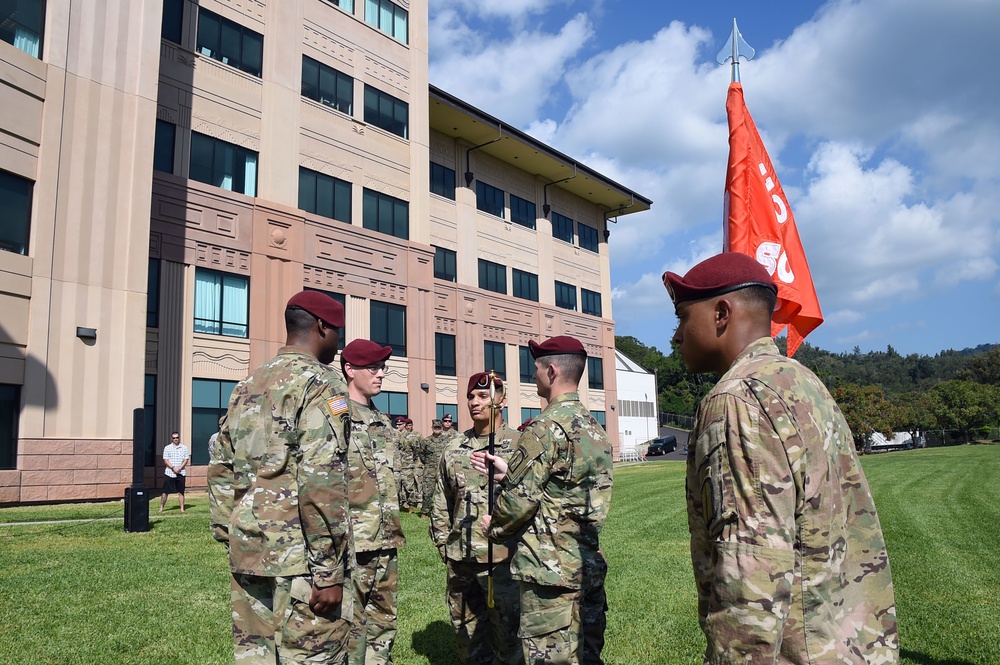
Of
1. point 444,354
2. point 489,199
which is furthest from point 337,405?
point 489,199

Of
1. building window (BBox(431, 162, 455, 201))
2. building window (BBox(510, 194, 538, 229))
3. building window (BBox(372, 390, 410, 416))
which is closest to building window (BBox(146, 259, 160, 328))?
building window (BBox(372, 390, 410, 416))

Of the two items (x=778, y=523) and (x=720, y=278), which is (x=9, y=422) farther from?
(x=778, y=523)

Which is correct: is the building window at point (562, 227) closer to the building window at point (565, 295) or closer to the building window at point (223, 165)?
the building window at point (565, 295)

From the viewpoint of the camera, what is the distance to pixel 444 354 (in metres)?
35.7

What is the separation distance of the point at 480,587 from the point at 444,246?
3185 centimetres

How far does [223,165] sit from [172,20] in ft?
16.6

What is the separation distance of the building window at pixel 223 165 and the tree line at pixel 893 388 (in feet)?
60.7

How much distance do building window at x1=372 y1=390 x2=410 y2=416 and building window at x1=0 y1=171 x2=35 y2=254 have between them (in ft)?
49.3

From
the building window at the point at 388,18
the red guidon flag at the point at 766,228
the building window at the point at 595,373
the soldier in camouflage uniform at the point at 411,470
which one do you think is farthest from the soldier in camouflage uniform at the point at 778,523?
the building window at the point at 595,373

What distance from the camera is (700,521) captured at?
233cm

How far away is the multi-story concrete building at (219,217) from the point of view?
19438 millimetres

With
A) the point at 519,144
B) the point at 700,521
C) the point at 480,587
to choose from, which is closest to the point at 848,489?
the point at 700,521

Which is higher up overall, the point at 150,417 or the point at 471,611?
the point at 150,417

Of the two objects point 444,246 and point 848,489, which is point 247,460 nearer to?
point 848,489
